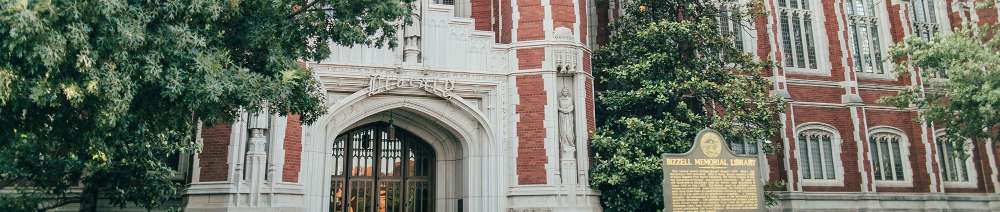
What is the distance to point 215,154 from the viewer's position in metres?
13.6

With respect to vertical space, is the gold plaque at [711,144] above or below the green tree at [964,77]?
below

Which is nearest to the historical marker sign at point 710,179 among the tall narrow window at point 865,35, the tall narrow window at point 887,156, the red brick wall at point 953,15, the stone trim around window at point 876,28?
the tall narrow window at point 887,156

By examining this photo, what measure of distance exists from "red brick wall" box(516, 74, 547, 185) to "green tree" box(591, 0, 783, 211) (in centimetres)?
119

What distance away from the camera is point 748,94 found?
17.5 metres

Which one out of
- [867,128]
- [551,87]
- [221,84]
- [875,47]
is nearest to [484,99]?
[551,87]

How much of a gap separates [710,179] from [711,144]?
57 centimetres

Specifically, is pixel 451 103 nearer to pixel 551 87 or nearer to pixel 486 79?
pixel 486 79

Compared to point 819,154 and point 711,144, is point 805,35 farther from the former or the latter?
point 711,144

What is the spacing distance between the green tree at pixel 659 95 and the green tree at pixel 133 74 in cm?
704

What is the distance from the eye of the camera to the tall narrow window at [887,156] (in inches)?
840

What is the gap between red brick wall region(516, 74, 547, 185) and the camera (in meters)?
15.3

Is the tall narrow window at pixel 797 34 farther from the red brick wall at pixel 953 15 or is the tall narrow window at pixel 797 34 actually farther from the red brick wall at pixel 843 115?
the red brick wall at pixel 953 15

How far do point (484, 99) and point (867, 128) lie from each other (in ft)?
40.0

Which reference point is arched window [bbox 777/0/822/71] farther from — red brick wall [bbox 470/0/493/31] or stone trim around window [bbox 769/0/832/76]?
red brick wall [bbox 470/0/493/31]
